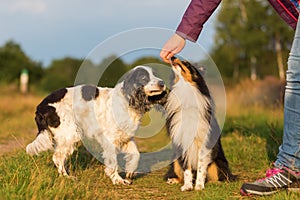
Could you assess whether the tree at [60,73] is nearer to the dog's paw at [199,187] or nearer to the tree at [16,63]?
the tree at [16,63]

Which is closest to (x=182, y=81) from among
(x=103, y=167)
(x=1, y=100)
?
(x=103, y=167)

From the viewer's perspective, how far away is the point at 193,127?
15.2 feet

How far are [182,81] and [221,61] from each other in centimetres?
3058

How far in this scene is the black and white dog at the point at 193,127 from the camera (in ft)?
15.1

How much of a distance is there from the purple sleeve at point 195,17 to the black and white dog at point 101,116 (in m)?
1.32

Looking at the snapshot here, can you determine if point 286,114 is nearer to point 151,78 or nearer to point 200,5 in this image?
point 200,5

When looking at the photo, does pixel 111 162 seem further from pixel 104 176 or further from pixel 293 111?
pixel 293 111

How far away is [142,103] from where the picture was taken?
489 cm

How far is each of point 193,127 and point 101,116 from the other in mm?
1063

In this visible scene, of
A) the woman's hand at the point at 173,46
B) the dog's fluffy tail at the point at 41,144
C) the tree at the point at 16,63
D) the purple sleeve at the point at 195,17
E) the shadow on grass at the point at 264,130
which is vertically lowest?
the shadow on grass at the point at 264,130

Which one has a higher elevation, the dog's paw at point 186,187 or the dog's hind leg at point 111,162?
the dog's hind leg at point 111,162

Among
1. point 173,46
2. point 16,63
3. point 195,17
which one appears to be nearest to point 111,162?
point 173,46

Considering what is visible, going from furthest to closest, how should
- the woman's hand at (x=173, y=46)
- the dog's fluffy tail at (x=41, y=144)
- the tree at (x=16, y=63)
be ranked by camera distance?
the tree at (x=16, y=63) < the dog's fluffy tail at (x=41, y=144) < the woman's hand at (x=173, y=46)

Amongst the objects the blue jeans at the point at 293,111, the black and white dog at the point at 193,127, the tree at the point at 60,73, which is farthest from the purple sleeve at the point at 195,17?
the tree at the point at 60,73
